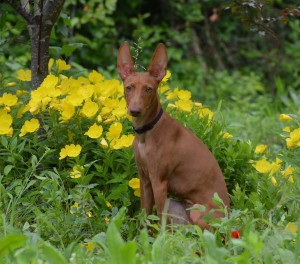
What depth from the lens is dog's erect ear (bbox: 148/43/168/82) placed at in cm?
386

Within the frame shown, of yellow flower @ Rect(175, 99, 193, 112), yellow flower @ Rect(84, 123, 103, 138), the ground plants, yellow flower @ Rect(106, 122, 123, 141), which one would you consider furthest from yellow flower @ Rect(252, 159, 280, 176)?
yellow flower @ Rect(84, 123, 103, 138)

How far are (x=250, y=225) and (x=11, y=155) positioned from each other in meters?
1.52

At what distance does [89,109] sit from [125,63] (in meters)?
0.47

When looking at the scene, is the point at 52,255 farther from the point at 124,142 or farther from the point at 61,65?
the point at 61,65

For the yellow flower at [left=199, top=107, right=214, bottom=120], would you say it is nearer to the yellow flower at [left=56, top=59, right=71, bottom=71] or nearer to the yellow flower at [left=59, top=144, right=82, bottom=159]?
the yellow flower at [left=56, top=59, right=71, bottom=71]

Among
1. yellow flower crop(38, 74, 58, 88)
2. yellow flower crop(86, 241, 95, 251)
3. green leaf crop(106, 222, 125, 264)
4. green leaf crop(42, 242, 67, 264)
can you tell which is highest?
yellow flower crop(38, 74, 58, 88)

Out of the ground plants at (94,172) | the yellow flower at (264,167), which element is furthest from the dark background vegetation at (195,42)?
the yellow flower at (264,167)

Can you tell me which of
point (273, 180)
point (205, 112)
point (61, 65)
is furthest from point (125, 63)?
point (273, 180)

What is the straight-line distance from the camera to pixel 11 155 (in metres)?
4.19

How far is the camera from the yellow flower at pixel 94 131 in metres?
4.18

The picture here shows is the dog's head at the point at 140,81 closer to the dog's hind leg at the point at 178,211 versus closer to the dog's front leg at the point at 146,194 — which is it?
the dog's front leg at the point at 146,194

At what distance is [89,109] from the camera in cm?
429

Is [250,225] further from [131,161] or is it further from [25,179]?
[25,179]

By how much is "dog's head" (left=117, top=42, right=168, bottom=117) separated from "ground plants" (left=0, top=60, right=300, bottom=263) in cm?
43
